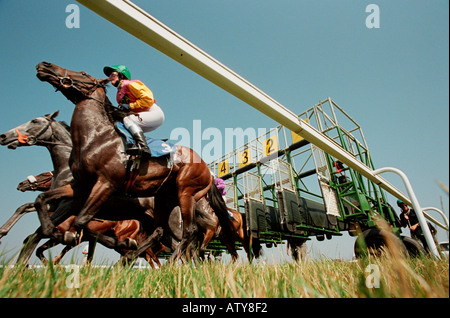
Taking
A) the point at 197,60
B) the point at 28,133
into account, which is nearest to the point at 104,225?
the point at 28,133

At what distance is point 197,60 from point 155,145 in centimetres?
161

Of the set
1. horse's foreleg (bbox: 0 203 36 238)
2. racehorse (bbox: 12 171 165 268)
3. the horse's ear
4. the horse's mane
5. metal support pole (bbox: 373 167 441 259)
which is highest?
the horse's ear

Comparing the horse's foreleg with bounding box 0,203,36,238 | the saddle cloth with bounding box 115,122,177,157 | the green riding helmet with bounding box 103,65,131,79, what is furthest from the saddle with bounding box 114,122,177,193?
the horse's foreleg with bounding box 0,203,36,238

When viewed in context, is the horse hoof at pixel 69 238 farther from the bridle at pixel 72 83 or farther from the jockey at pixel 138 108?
the bridle at pixel 72 83

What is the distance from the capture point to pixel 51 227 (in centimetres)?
221

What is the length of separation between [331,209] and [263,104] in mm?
3944

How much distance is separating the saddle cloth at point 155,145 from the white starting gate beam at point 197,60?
145cm

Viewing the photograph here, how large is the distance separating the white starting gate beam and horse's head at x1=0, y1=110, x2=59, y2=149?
3.57 metres

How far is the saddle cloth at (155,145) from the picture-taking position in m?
2.68

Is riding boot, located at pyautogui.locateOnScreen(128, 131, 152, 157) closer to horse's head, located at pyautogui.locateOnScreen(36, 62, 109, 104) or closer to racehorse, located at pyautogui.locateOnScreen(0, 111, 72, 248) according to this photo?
horse's head, located at pyautogui.locateOnScreen(36, 62, 109, 104)

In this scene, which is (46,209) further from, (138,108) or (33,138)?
(33,138)

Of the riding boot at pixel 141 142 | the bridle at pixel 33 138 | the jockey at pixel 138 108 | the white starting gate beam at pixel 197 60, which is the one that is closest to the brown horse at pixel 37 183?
the bridle at pixel 33 138

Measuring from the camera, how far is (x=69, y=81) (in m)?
2.79

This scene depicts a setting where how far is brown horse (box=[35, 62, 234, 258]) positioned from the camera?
234 cm
